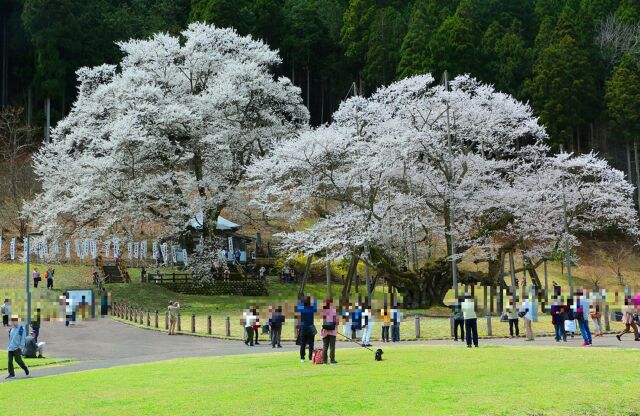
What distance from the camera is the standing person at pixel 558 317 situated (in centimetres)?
2066

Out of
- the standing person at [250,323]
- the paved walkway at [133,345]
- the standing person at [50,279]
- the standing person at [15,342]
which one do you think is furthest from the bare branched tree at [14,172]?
the standing person at [15,342]

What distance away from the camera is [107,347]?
76.5ft

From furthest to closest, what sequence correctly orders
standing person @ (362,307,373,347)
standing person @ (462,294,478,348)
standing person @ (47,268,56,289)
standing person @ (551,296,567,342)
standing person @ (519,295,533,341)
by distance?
standing person @ (47,268,56,289) → standing person @ (519,295,533,341) → standing person @ (551,296,567,342) → standing person @ (362,307,373,347) → standing person @ (462,294,478,348)

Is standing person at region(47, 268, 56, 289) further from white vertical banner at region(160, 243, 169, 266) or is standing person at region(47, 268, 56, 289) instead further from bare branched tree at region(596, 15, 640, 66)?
bare branched tree at region(596, 15, 640, 66)

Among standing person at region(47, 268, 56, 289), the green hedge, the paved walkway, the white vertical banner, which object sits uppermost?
the white vertical banner

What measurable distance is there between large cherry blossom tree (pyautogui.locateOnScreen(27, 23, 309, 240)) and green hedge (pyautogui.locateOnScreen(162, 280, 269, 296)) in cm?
300

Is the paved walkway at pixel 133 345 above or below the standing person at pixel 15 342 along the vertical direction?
below

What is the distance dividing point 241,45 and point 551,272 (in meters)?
25.7

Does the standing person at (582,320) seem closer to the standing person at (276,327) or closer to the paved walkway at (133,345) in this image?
the paved walkway at (133,345)

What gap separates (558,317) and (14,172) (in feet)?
143

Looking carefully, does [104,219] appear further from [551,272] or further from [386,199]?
[551,272]

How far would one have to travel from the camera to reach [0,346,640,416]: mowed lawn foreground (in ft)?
33.4

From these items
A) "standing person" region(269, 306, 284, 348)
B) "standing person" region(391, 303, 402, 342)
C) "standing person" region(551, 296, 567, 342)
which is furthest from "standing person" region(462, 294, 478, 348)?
"standing person" region(269, 306, 284, 348)

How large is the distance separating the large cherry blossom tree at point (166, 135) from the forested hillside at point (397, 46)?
52.9ft
